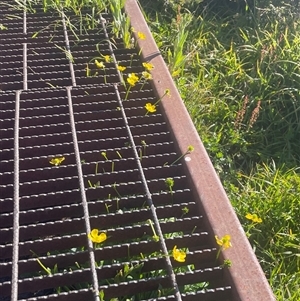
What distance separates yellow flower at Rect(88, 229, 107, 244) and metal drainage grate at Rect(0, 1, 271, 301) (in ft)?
0.11

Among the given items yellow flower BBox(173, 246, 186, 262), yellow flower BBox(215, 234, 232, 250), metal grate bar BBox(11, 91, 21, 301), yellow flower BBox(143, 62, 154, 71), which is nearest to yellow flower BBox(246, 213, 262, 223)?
yellow flower BBox(215, 234, 232, 250)

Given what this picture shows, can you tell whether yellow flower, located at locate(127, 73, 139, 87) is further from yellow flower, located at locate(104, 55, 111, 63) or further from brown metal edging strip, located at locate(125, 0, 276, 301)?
yellow flower, located at locate(104, 55, 111, 63)

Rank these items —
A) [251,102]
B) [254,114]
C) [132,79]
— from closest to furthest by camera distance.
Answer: [132,79], [254,114], [251,102]

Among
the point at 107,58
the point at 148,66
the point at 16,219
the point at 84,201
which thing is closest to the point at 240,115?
the point at 148,66

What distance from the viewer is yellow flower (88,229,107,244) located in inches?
80.6

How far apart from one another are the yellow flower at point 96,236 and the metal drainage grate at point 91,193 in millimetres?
34

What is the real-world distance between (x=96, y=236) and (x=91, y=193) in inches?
12.0

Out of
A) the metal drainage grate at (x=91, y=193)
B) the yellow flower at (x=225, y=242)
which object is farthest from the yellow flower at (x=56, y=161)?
the yellow flower at (x=225, y=242)

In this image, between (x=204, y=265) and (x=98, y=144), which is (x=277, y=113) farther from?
(x=204, y=265)

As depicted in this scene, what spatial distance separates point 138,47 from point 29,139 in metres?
0.99

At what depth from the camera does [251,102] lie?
3264 mm

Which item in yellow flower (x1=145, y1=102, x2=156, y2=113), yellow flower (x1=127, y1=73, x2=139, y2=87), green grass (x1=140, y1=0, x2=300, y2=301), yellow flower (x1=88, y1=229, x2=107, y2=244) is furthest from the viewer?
yellow flower (x1=127, y1=73, x2=139, y2=87)

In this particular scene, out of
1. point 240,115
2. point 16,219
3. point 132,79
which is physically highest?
point 132,79

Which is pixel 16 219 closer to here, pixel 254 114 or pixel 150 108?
pixel 150 108
